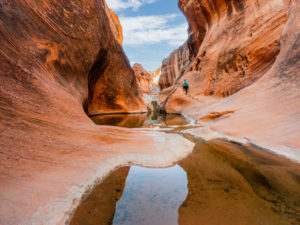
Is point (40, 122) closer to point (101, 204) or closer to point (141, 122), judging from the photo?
point (101, 204)

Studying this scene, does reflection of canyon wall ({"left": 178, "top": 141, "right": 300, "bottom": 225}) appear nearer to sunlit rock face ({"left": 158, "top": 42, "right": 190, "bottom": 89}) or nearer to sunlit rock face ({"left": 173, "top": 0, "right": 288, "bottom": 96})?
sunlit rock face ({"left": 173, "top": 0, "right": 288, "bottom": 96})

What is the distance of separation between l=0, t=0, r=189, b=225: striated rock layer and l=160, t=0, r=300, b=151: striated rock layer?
141 cm

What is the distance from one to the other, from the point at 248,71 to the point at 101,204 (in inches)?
284

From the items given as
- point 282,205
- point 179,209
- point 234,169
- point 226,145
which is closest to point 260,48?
point 226,145

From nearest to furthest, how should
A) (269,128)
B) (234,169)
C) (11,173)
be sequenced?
(11,173) → (234,169) → (269,128)

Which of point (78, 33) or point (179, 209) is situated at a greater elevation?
point (78, 33)

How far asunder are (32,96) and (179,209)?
7.40ft

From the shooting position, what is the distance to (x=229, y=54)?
7.02m

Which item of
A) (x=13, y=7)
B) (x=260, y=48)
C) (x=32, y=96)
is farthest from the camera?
(x=260, y=48)

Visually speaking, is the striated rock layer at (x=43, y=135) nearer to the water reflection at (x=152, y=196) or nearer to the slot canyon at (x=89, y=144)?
the slot canyon at (x=89, y=144)

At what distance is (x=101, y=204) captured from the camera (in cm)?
108

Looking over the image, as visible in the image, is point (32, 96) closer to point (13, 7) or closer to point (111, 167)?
point (111, 167)

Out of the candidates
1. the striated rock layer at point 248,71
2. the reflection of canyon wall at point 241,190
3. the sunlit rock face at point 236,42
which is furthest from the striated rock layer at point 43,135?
the sunlit rock face at point 236,42

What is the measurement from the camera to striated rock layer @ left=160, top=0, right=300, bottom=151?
2.44 m
